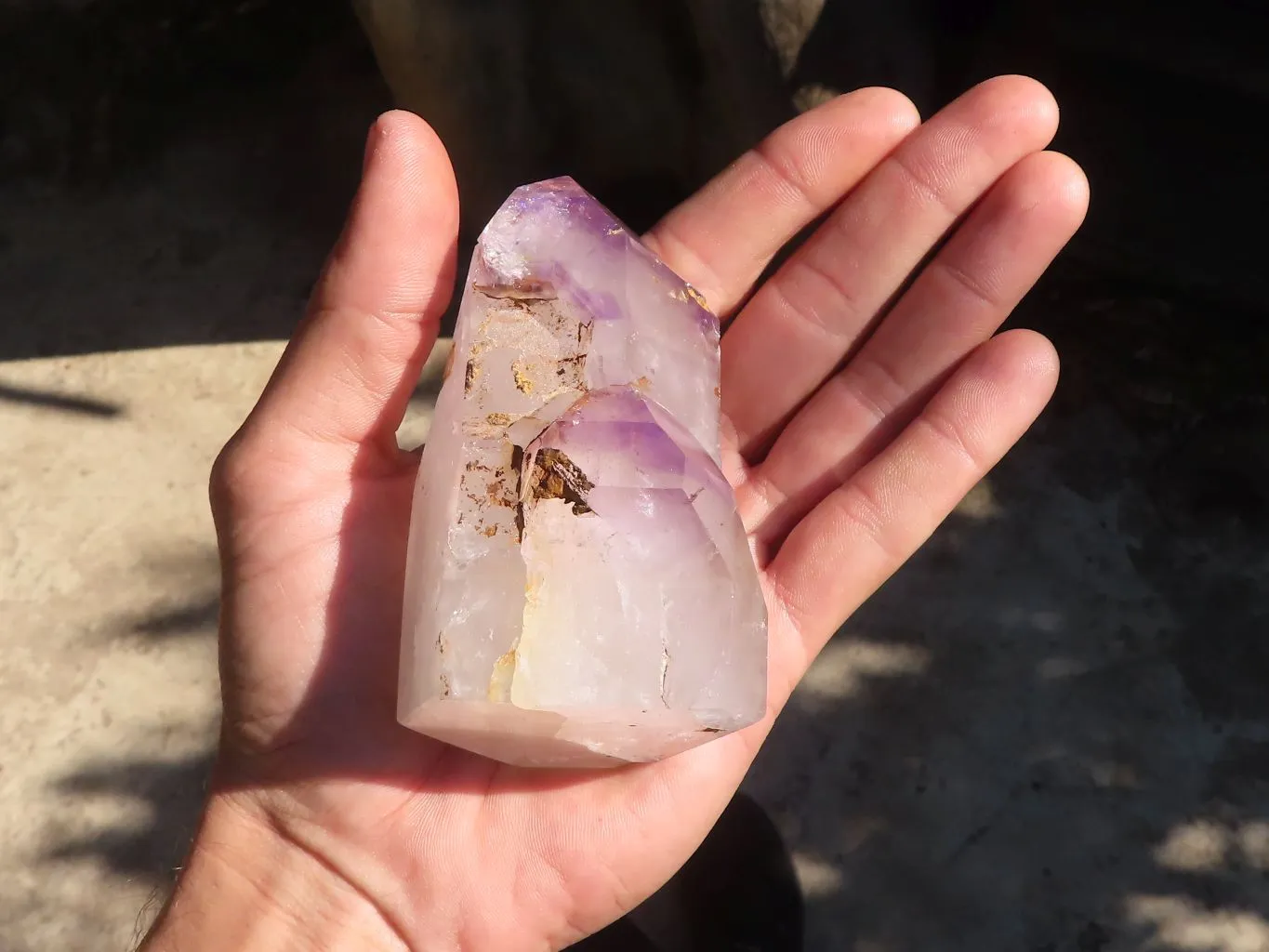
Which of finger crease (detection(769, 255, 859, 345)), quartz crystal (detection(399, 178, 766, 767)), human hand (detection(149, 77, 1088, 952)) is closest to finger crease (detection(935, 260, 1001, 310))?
human hand (detection(149, 77, 1088, 952))

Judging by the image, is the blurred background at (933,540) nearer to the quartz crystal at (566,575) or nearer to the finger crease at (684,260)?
the finger crease at (684,260)

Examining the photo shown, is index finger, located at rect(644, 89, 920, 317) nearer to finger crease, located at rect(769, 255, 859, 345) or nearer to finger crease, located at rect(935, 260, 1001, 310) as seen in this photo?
finger crease, located at rect(769, 255, 859, 345)

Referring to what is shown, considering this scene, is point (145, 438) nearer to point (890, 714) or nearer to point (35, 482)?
point (35, 482)

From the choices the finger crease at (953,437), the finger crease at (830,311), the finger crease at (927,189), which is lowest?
the finger crease at (953,437)

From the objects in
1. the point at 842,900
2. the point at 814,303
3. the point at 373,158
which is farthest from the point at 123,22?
the point at 842,900

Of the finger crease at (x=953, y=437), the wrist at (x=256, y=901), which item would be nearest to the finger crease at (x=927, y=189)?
the finger crease at (x=953, y=437)

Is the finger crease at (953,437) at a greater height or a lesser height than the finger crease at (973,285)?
lesser

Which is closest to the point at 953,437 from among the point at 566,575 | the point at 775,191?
the point at 775,191
